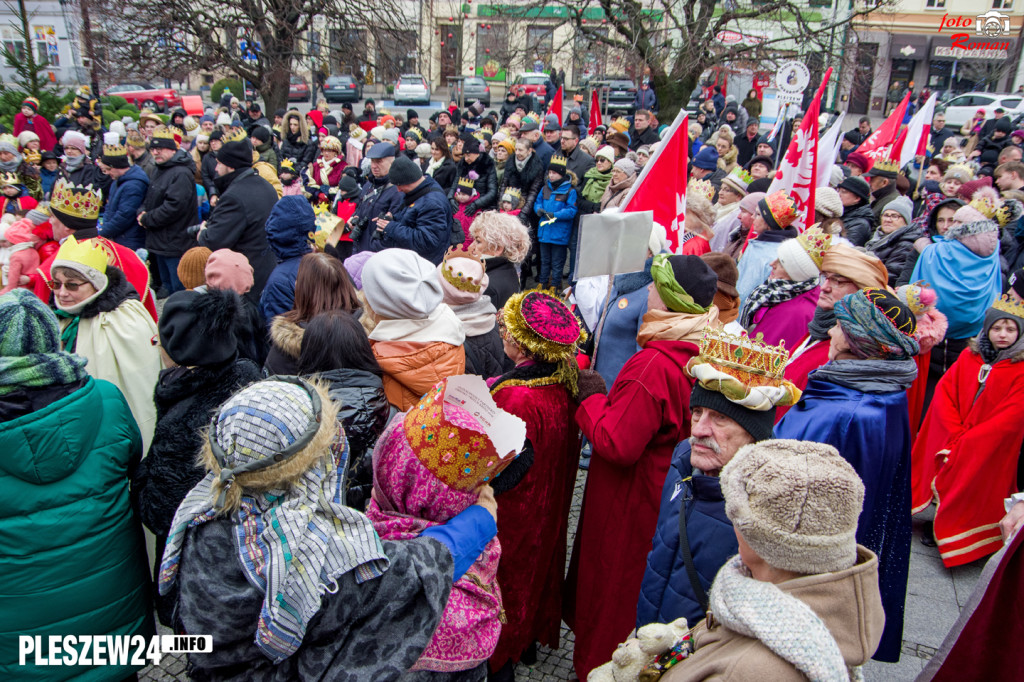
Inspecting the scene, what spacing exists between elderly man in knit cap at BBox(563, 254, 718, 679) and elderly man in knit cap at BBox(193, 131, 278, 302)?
4.08 m

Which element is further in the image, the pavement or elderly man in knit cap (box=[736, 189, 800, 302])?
elderly man in knit cap (box=[736, 189, 800, 302])

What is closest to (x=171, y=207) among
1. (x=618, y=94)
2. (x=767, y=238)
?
(x=767, y=238)

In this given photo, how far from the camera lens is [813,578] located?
4.67 ft

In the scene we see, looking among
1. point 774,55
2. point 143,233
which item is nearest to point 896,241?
point 143,233

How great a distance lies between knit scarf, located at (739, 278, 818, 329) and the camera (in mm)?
4188

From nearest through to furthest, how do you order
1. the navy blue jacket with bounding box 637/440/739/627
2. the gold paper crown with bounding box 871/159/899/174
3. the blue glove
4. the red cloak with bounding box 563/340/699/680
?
the blue glove → the navy blue jacket with bounding box 637/440/739/627 → the red cloak with bounding box 563/340/699/680 → the gold paper crown with bounding box 871/159/899/174

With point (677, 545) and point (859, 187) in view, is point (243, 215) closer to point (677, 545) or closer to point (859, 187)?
point (677, 545)

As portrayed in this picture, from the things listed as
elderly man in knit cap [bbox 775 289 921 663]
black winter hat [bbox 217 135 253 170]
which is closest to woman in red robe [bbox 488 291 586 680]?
elderly man in knit cap [bbox 775 289 921 663]

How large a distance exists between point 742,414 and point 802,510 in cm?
93

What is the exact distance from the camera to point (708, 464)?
232 cm

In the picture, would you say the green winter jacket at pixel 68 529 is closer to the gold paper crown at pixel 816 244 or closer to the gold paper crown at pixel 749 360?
the gold paper crown at pixel 749 360

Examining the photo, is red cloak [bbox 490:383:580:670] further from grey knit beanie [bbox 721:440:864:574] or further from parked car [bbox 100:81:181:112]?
parked car [bbox 100:81:181:112]

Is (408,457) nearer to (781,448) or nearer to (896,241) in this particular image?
(781,448)

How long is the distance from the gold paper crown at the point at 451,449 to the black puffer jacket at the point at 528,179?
6.91 metres
